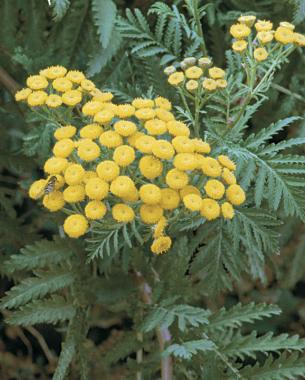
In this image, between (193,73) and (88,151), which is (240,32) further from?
(88,151)

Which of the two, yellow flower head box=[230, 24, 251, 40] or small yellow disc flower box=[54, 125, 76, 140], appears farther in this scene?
yellow flower head box=[230, 24, 251, 40]

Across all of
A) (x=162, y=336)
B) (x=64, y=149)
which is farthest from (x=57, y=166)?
(x=162, y=336)

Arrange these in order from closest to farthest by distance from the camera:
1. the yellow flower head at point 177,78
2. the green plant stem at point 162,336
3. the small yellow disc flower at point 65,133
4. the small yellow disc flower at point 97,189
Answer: the small yellow disc flower at point 97,189 < the small yellow disc flower at point 65,133 < the yellow flower head at point 177,78 < the green plant stem at point 162,336

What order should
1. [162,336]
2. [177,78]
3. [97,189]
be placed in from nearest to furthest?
[97,189], [177,78], [162,336]

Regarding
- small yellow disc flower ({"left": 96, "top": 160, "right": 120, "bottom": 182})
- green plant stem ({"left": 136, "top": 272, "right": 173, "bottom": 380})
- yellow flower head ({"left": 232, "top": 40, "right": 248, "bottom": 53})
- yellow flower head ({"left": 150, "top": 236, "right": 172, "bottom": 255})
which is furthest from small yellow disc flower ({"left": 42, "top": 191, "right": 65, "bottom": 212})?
green plant stem ({"left": 136, "top": 272, "right": 173, "bottom": 380})

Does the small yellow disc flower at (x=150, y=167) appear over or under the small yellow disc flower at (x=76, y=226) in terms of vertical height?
over

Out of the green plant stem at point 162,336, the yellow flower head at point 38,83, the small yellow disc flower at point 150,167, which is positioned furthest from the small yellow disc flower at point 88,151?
the green plant stem at point 162,336

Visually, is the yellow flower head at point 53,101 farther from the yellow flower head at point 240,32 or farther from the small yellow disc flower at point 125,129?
the yellow flower head at point 240,32

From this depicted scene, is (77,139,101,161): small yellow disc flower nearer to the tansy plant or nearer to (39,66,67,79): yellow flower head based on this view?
the tansy plant
